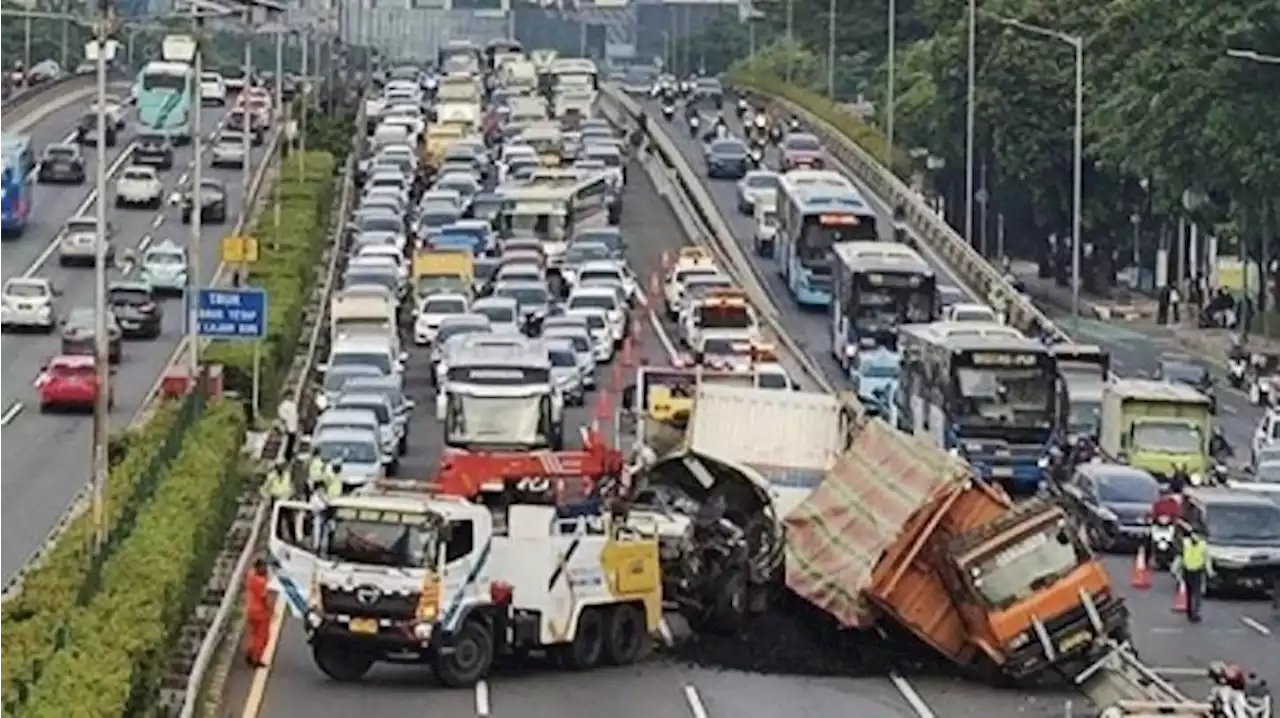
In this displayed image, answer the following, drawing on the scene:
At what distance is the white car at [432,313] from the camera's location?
255 ft

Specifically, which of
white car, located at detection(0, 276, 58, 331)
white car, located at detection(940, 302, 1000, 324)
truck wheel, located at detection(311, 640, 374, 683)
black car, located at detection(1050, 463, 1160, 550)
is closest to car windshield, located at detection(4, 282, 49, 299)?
white car, located at detection(0, 276, 58, 331)

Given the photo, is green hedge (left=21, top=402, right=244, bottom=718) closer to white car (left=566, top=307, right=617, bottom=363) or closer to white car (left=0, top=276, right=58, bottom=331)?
white car (left=566, top=307, right=617, bottom=363)

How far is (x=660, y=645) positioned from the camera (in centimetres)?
4350

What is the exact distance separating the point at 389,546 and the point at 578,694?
284 cm

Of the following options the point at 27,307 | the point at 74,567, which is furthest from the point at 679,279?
the point at 74,567

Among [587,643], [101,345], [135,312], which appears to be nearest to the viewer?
[587,643]

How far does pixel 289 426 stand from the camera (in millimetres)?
59094

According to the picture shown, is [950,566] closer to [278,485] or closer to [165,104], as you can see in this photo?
[278,485]

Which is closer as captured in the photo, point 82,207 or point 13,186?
point 13,186

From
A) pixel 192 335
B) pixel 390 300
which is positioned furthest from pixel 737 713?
pixel 390 300

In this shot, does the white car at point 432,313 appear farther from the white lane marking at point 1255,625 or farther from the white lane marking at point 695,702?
the white lane marking at point 695,702

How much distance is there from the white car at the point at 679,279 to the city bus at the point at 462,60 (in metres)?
61.6

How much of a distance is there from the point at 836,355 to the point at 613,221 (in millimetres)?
25636

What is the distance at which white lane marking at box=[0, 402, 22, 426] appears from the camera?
64.5 m
